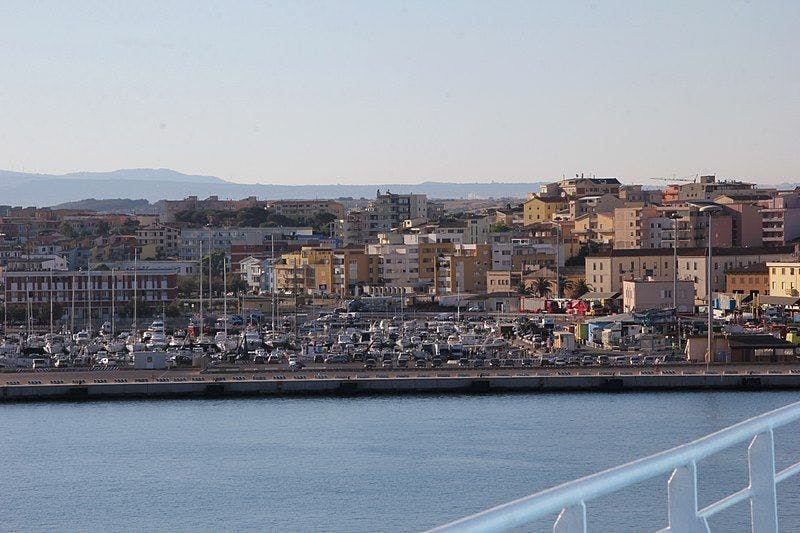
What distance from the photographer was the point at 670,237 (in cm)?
2481

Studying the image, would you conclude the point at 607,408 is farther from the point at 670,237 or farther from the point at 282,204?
the point at 282,204

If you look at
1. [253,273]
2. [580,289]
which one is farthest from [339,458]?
[253,273]

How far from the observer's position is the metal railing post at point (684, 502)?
0.68 m

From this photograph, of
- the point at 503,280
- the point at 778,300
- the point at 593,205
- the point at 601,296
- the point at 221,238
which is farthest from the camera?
the point at 221,238

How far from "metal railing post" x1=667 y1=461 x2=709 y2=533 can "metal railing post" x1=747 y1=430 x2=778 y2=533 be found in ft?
0.23

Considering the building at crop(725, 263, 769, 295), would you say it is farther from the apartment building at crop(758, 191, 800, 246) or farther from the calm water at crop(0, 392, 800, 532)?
the calm water at crop(0, 392, 800, 532)

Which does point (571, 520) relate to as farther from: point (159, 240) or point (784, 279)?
point (159, 240)

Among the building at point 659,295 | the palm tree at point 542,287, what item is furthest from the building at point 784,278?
the palm tree at point 542,287

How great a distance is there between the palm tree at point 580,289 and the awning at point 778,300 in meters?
3.19

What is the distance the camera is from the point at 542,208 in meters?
32.5

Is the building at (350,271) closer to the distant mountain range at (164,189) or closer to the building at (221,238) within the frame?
the building at (221,238)

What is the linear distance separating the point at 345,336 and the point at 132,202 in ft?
199

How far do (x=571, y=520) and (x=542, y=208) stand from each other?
3200cm

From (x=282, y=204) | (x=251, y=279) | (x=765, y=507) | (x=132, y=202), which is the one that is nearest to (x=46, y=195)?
(x=132, y=202)
